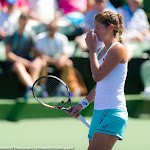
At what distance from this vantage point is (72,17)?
749 cm

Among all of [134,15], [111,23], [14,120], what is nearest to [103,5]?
[134,15]

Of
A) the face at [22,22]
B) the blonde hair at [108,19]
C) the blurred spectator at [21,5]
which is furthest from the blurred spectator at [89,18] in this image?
the blonde hair at [108,19]

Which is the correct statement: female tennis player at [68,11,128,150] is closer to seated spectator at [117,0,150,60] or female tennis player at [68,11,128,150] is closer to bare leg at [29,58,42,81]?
bare leg at [29,58,42,81]

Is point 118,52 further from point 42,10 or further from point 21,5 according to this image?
point 21,5

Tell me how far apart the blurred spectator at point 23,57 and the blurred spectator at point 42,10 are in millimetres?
990

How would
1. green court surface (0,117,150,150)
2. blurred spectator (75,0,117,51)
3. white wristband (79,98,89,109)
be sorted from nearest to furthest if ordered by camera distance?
white wristband (79,98,89,109) < green court surface (0,117,150,150) < blurred spectator (75,0,117,51)

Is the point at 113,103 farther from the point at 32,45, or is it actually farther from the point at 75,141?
the point at 32,45

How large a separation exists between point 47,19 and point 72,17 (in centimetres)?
58

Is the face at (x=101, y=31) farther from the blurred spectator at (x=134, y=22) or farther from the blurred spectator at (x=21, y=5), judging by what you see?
the blurred spectator at (x=21, y=5)

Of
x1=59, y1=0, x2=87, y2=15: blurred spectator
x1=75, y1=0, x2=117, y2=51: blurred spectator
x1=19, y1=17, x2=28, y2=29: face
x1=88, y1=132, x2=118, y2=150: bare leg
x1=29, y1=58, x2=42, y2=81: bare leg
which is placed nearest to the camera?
x1=88, y1=132, x2=118, y2=150: bare leg

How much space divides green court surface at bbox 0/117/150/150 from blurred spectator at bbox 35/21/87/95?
1.84 ft

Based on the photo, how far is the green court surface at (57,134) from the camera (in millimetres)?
4430

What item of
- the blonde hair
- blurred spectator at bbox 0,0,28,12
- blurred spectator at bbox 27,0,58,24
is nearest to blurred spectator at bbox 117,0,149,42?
blurred spectator at bbox 27,0,58,24

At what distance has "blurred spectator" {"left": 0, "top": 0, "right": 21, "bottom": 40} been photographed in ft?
21.5
